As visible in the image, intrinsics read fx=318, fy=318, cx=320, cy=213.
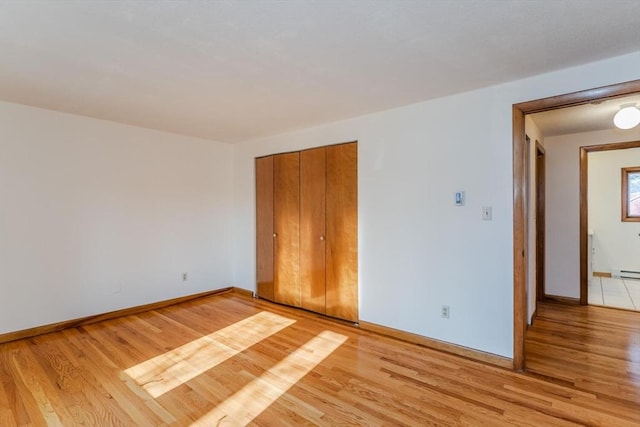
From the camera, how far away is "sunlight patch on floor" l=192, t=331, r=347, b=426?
6.48ft

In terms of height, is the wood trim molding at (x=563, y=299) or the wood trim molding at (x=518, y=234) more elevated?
the wood trim molding at (x=518, y=234)

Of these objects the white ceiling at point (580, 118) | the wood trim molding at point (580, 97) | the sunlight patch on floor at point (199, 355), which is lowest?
the sunlight patch on floor at point (199, 355)

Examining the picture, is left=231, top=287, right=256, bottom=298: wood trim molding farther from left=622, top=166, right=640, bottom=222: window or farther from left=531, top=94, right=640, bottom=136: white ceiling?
left=622, top=166, right=640, bottom=222: window

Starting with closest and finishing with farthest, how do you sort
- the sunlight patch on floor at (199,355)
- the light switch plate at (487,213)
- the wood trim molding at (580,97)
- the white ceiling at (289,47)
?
the white ceiling at (289,47) < the wood trim molding at (580,97) < the sunlight patch on floor at (199,355) < the light switch plate at (487,213)

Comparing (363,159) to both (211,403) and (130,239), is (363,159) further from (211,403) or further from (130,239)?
(130,239)

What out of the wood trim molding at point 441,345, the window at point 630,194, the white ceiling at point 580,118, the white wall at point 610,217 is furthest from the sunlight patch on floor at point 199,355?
the window at point 630,194

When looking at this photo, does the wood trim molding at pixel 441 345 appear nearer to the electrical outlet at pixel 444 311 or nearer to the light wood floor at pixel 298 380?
the light wood floor at pixel 298 380

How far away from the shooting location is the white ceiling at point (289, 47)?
1.60 metres

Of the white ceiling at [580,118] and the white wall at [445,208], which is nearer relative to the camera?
the white wall at [445,208]

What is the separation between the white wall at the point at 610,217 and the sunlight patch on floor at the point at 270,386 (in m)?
5.77

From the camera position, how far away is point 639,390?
7.36ft

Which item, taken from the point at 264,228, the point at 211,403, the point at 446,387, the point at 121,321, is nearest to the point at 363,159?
the point at 264,228

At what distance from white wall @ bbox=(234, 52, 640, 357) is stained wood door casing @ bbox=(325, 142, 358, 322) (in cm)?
11

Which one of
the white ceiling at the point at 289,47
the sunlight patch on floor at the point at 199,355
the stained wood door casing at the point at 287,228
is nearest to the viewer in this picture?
the white ceiling at the point at 289,47
